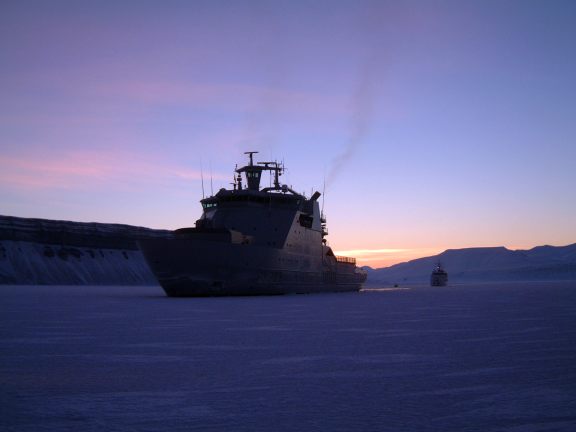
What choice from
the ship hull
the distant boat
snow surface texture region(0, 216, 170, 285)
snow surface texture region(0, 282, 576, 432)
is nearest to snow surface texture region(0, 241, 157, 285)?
snow surface texture region(0, 216, 170, 285)

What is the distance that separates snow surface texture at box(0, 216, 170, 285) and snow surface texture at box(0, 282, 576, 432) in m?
70.5

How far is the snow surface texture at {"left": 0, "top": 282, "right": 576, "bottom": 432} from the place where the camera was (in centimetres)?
499

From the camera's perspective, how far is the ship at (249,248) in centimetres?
2978

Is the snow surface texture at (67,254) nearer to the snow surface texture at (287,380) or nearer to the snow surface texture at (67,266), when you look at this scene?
the snow surface texture at (67,266)

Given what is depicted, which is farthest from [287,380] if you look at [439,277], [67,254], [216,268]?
[439,277]

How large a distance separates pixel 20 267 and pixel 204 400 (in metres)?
79.6

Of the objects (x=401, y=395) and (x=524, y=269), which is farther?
(x=524, y=269)

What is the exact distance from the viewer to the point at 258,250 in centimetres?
3212

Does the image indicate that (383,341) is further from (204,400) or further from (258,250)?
(258,250)

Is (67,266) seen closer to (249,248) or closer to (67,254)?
(67,254)

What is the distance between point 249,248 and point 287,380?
24644 millimetres

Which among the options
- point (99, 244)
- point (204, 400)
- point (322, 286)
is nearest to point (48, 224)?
point (99, 244)

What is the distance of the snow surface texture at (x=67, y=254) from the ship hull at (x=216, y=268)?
51.7 metres

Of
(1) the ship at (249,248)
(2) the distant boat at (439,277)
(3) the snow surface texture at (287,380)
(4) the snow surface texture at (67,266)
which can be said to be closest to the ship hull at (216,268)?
(1) the ship at (249,248)
